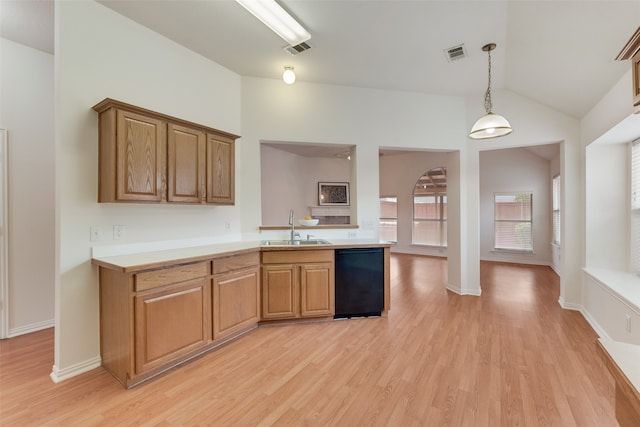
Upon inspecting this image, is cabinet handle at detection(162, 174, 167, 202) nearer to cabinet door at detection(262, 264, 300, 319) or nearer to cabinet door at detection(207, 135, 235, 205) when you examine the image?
cabinet door at detection(207, 135, 235, 205)

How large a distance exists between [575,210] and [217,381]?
436 centimetres

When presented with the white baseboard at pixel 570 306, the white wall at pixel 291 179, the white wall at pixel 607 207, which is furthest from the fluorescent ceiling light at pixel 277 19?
the white baseboard at pixel 570 306

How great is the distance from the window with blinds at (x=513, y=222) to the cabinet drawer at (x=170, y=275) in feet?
23.2

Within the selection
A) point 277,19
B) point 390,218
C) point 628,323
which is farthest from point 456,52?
point 390,218

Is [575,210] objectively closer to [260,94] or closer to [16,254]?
[260,94]

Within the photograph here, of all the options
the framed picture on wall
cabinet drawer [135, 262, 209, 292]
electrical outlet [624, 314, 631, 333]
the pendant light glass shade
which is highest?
the pendant light glass shade

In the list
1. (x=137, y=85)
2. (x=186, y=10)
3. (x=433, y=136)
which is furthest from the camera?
(x=433, y=136)

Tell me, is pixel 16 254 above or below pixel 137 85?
below

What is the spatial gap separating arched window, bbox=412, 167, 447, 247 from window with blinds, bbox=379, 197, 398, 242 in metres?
0.59

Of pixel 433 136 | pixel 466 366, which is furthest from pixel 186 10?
pixel 466 366

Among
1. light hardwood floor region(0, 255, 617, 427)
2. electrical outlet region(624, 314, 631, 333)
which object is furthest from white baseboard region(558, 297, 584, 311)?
electrical outlet region(624, 314, 631, 333)

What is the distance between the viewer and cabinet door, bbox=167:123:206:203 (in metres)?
2.49

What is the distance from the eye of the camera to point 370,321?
3.17 m

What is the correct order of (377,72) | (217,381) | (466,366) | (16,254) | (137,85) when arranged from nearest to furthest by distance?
(217,381), (466,366), (137,85), (16,254), (377,72)
